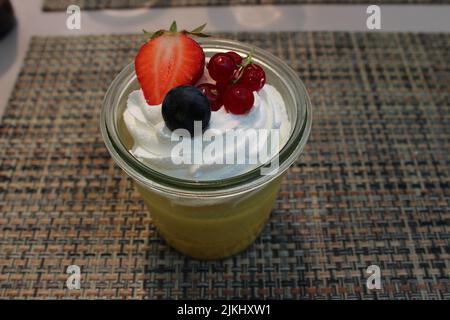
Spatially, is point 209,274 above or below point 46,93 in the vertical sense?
below

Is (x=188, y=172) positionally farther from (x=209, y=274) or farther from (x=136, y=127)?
(x=209, y=274)

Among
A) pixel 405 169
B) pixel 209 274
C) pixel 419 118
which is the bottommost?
pixel 209 274

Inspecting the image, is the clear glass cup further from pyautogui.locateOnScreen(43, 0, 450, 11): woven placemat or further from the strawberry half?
pyautogui.locateOnScreen(43, 0, 450, 11): woven placemat

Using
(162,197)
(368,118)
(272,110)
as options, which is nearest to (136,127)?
(162,197)
